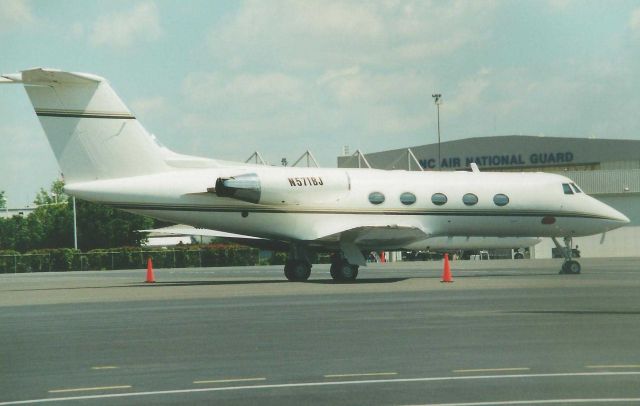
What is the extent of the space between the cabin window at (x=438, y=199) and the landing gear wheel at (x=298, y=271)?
472cm

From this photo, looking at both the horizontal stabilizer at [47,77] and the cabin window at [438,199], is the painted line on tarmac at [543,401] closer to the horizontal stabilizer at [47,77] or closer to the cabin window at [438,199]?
the horizontal stabilizer at [47,77]

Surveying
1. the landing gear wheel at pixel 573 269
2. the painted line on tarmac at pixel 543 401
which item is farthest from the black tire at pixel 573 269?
the painted line on tarmac at pixel 543 401

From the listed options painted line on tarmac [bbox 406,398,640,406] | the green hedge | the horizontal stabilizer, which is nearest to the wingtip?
the horizontal stabilizer

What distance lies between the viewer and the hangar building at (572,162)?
238 ft

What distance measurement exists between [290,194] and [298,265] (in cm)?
263

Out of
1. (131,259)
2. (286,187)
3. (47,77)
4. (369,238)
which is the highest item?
(47,77)

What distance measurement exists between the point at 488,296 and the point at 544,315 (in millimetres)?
5441

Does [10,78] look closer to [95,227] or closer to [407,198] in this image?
[407,198]

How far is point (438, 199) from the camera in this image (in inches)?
1312

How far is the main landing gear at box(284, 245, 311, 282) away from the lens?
32.6 m

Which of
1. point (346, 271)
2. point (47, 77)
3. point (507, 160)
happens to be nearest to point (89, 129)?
point (47, 77)

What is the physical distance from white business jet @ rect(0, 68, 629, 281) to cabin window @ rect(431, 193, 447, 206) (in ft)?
0.11

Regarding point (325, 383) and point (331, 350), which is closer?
point (325, 383)

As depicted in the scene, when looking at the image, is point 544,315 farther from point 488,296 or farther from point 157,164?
point 157,164
